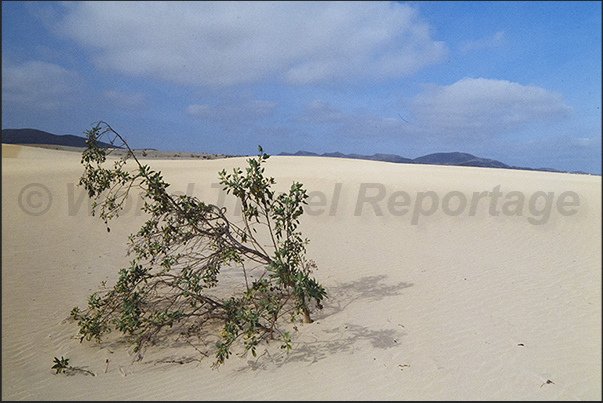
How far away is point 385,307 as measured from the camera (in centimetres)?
631

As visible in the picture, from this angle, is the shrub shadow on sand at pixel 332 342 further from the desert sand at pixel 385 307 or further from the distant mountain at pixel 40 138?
the distant mountain at pixel 40 138

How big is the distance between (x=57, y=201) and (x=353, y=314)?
10981 millimetres

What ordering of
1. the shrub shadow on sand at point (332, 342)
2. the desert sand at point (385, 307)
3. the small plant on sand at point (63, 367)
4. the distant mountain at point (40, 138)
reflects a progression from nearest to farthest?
the desert sand at point (385, 307) < the small plant on sand at point (63, 367) < the shrub shadow on sand at point (332, 342) < the distant mountain at point (40, 138)

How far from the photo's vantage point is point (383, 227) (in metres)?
11.2

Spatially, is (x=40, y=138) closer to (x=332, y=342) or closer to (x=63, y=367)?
(x=63, y=367)

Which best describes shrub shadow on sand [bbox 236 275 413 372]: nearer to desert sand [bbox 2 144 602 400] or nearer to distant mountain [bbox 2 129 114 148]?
desert sand [bbox 2 144 602 400]

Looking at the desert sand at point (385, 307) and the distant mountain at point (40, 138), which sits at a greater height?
the distant mountain at point (40, 138)

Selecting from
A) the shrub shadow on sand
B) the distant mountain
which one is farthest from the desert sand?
the distant mountain

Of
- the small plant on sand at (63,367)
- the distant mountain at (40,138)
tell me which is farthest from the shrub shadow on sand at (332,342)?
the distant mountain at (40,138)

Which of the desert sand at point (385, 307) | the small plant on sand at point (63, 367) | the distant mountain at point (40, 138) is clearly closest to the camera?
the desert sand at point (385, 307)

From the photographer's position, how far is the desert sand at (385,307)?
14.0 ft

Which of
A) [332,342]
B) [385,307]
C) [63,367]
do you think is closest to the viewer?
[63,367]

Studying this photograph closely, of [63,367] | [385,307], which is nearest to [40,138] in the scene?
[63,367]

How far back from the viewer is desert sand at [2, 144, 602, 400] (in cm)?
427
